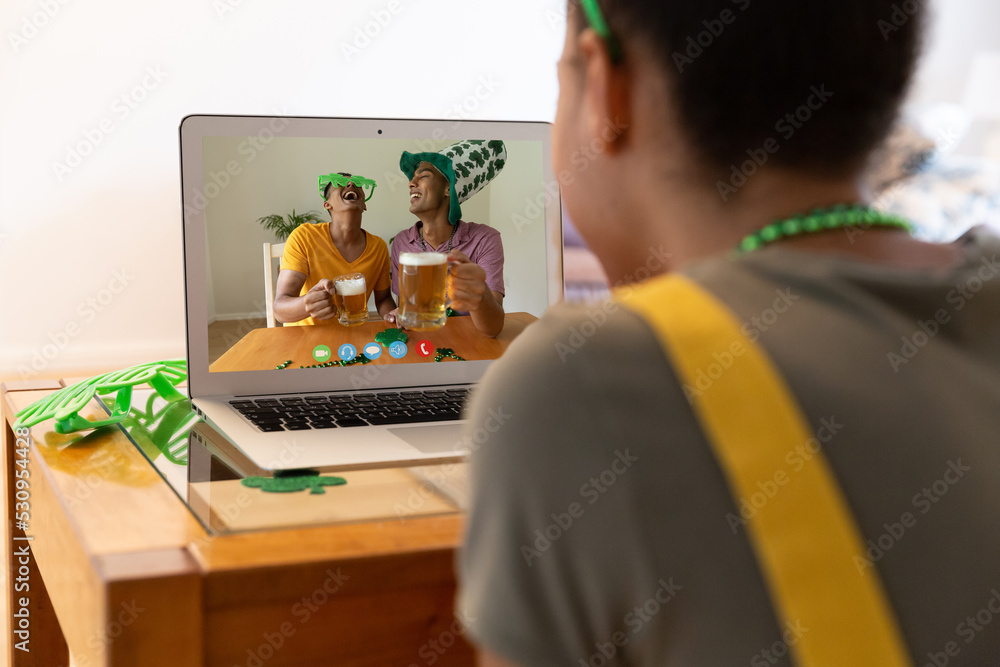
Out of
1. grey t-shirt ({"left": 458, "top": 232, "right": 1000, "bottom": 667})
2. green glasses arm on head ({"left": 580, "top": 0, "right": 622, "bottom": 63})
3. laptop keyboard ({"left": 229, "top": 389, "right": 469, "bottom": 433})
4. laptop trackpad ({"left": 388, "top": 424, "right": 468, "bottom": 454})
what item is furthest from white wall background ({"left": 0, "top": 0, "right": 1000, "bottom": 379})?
grey t-shirt ({"left": 458, "top": 232, "right": 1000, "bottom": 667})

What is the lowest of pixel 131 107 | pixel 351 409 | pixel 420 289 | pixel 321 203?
pixel 351 409

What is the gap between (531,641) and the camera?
1.17 ft

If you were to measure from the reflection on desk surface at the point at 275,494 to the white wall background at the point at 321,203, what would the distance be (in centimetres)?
33

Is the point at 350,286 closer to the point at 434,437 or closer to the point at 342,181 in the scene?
the point at 342,181

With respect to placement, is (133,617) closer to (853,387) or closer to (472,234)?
(853,387)

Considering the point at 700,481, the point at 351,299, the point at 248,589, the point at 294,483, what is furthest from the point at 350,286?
the point at 700,481

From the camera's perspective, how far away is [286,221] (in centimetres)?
113

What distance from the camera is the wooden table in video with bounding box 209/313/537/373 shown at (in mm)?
1098

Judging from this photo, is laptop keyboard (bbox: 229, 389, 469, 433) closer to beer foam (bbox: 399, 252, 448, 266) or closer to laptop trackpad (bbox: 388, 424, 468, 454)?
laptop trackpad (bbox: 388, 424, 468, 454)

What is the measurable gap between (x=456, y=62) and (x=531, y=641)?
406 cm

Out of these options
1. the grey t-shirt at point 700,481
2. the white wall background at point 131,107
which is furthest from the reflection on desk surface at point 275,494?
the white wall background at point 131,107

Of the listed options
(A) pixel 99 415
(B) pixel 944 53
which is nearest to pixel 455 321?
(A) pixel 99 415

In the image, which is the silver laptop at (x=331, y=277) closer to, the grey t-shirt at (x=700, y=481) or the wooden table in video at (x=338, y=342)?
the wooden table in video at (x=338, y=342)

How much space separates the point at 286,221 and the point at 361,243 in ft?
0.32
